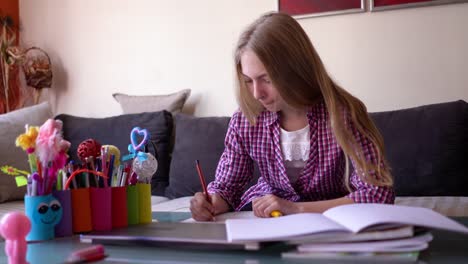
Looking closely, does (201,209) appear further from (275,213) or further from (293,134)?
(293,134)

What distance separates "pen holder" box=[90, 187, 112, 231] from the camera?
970 millimetres

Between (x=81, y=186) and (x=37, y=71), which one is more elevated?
(x=37, y=71)

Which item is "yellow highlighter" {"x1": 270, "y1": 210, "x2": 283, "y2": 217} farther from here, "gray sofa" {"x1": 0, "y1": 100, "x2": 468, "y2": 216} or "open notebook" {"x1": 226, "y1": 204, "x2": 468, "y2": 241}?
"gray sofa" {"x1": 0, "y1": 100, "x2": 468, "y2": 216}

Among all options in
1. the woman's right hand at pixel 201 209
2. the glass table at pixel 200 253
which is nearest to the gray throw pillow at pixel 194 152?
the woman's right hand at pixel 201 209

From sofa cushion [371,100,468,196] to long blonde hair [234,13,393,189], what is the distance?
0.63 metres

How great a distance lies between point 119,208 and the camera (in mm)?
1000

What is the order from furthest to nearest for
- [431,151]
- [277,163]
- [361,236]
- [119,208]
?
[431,151]
[277,163]
[119,208]
[361,236]

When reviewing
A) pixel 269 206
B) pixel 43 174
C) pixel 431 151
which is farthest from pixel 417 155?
pixel 43 174

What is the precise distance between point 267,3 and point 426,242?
1.88 m

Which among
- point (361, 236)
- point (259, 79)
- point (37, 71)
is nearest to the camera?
point (361, 236)

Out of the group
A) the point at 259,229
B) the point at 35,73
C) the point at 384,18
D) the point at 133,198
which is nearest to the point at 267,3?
the point at 384,18

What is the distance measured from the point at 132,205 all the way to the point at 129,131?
4.63 ft

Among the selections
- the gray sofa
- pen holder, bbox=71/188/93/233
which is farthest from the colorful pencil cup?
the gray sofa

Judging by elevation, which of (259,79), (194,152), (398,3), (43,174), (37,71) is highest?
(398,3)
